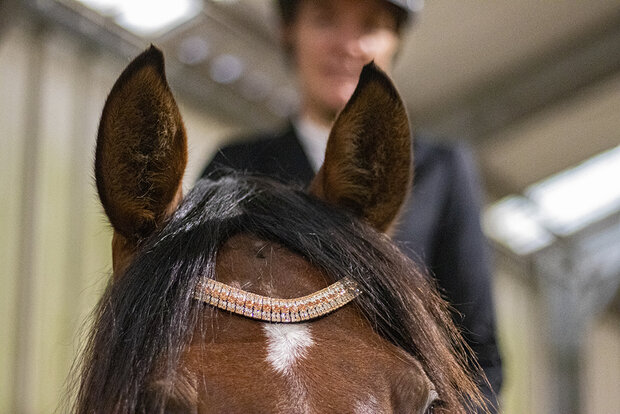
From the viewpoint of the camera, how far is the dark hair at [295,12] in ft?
4.67

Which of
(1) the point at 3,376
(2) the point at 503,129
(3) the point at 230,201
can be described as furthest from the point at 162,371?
(2) the point at 503,129

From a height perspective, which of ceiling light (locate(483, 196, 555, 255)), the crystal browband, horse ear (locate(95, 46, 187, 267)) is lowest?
ceiling light (locate(483, 196, 555, 255))

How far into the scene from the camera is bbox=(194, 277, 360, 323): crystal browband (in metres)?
0.78

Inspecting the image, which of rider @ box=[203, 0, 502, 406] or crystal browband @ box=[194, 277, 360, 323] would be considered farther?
rider @ box=[203, 0, 502, 406]

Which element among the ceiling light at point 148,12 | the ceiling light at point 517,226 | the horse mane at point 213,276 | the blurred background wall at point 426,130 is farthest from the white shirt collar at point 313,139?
the ceiling light at point 517,226

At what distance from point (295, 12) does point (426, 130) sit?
3493mm

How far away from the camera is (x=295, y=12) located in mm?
1450

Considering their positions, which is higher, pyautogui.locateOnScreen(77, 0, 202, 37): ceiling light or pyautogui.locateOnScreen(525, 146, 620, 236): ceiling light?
Answer: pyautogui.locateOnScreen(77, 0, 202, 37): ceiling light

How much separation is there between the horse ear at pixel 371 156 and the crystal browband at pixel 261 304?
0.62ft

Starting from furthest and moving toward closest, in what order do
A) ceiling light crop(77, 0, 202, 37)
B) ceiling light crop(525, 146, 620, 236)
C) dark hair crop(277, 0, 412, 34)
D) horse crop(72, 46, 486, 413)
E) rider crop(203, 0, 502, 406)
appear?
ceiling light crop(525, 146, 620, 236)
ceiling light crop(77, 0, 202, 37)
dark hair crop(277, 0, 412, 34)
rider crop(203, 0, 502, 406)
horse crop(72, 46, 486, 413)

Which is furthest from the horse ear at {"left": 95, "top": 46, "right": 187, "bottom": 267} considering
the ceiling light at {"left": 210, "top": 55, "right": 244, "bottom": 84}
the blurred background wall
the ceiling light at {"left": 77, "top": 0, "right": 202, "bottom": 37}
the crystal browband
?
the ceiling light at {"left": 210, "top": 55, "right": 244, "bottom": 84}

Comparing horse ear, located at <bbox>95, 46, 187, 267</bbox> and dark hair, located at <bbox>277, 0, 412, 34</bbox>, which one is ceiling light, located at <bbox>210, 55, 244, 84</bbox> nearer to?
dark hair, located at <bbox>277, 0, 412, 34</bbox>

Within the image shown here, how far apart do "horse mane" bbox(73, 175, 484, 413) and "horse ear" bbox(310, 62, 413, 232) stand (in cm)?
4

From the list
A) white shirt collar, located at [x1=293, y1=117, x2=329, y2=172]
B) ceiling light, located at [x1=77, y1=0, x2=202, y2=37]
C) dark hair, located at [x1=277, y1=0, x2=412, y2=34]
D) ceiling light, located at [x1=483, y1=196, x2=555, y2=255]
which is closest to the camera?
white shirt collar, located at [x1=293, y1=117, x2=329, y2=172]
